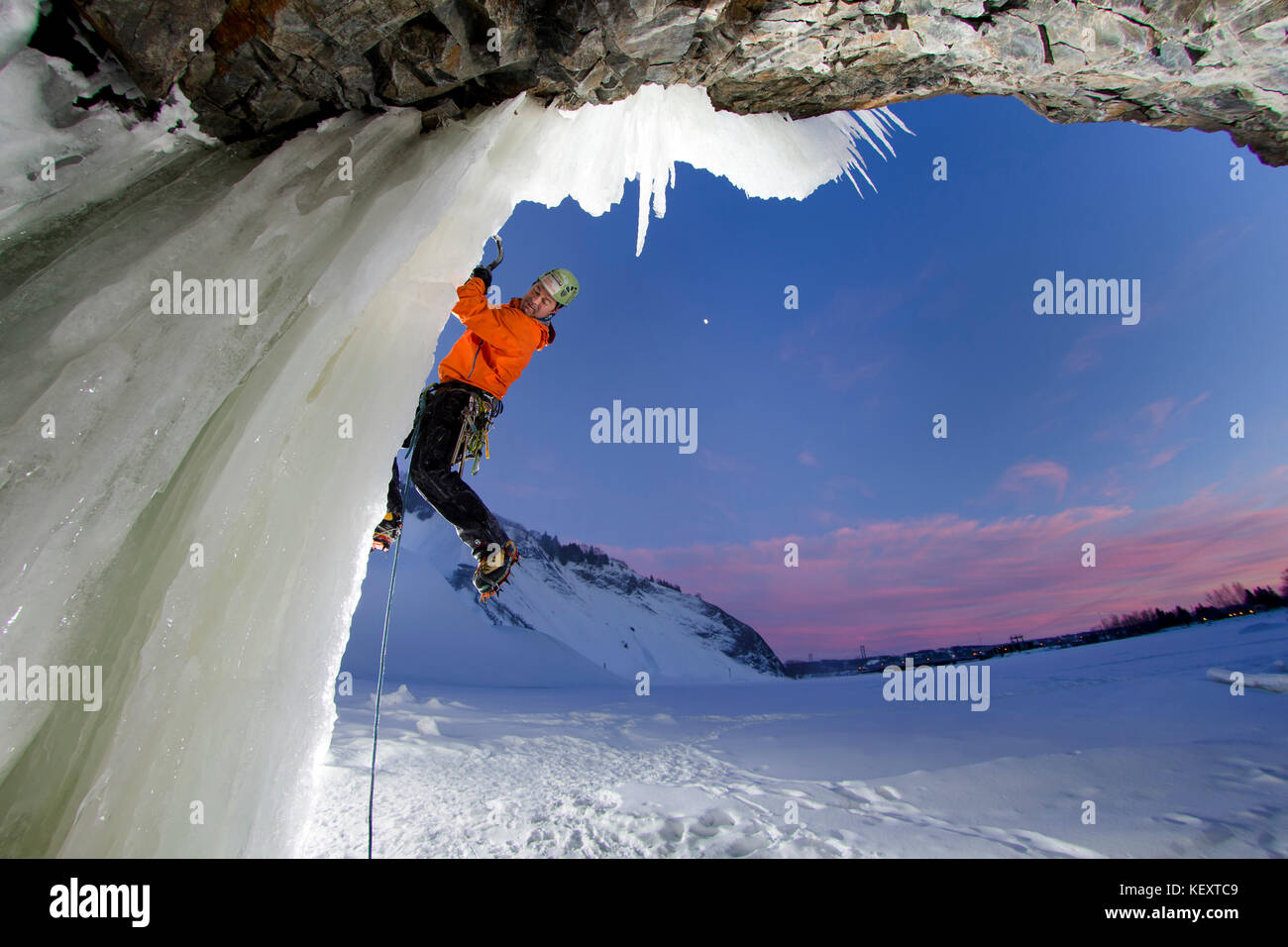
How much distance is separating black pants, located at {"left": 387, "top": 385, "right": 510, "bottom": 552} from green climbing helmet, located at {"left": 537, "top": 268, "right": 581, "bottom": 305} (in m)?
0.95

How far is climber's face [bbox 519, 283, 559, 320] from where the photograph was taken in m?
3.52

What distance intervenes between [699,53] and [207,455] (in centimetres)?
390

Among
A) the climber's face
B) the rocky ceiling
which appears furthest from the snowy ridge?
the rocky ceiling

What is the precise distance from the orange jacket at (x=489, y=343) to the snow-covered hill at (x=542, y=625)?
16.3 m

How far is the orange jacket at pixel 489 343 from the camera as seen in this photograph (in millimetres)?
3258

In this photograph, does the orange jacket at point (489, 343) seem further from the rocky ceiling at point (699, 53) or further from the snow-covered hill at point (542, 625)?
the snow-covered hill at point (542, 625)

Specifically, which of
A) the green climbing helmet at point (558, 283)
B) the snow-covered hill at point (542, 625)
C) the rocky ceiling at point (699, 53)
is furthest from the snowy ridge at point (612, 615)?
the rocky ceiling at point (699, 53)

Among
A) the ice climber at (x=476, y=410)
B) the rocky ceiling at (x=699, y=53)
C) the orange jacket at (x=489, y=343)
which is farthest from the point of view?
the ice climber at (x=476, y=410)

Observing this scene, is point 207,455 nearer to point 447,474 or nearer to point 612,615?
point 447,474

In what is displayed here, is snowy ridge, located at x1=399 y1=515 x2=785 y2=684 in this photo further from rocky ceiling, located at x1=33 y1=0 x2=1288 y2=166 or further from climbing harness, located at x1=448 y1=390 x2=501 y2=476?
rocky ceiling, located at x1=33 y1=0 x2=1288 y2=166

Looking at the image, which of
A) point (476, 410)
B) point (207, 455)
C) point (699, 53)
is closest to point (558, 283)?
point (476, 410)
